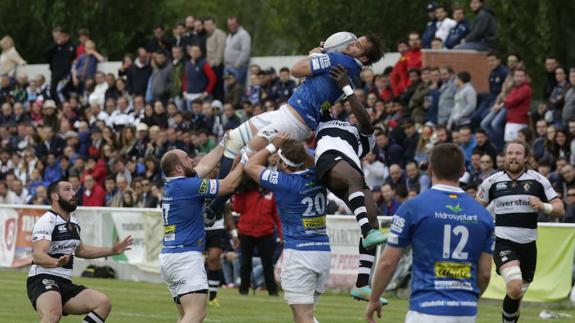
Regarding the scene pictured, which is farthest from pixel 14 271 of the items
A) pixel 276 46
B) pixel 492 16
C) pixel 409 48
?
pixel 276 46

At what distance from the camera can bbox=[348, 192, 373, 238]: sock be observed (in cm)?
1234

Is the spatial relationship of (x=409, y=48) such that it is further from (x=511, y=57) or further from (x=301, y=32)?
(x=301, y=32)

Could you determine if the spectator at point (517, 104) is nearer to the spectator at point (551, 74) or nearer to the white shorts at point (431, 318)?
the spectator at point (551, 74)

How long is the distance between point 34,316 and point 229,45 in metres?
13.2

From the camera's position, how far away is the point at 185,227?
1291 centimetres

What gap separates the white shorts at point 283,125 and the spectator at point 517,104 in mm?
10250

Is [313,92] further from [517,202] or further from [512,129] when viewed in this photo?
[512,129]

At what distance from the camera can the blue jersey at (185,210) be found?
42.2ft

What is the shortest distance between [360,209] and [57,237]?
3.37m

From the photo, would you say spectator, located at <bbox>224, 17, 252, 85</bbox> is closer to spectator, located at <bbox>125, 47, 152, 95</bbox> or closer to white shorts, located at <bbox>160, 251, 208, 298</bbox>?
spectator, located at <bbox>125, 47, 152, 95</bbox>

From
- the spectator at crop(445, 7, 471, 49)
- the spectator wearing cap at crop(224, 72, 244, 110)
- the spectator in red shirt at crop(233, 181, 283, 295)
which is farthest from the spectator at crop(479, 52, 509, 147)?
the spectator wearing cap at crop(224, 72, 244, 110)

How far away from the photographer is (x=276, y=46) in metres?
56.0

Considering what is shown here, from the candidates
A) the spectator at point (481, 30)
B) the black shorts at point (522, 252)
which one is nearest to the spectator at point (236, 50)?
the spectator at point (481, 30)

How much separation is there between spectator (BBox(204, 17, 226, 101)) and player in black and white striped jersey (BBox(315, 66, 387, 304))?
16286 millimetres
